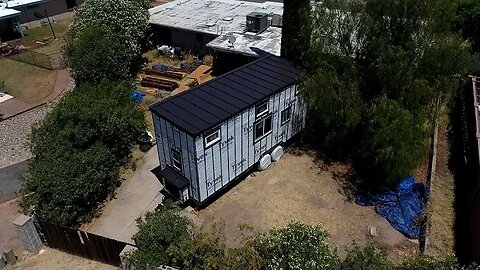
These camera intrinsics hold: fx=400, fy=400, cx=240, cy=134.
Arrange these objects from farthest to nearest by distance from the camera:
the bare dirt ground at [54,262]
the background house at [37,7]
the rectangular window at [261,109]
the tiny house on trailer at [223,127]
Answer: the background house at [37,7] → the rectangular window at [261,109] → the tiny house on trailer at [223,127] → the bare dirt ground at [54,262]

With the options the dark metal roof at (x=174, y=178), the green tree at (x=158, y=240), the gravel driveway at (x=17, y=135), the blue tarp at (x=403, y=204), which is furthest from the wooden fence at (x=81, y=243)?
the blue tarp at (x=403, y=204)

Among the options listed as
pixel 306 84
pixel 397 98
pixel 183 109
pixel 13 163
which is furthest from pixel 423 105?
pixel 13 163

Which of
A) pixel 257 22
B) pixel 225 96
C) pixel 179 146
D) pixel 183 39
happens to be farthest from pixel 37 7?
pixel 179 146

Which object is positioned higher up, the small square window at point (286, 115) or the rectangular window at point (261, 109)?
the rectangular window at point (261, 109)

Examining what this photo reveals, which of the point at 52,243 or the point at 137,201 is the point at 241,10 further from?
the point at 52,243

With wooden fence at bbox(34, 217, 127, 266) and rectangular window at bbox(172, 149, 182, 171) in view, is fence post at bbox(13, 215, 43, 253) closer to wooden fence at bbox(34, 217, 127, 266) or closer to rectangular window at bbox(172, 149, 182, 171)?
wooden fence at bbox(34, 217, 127, 266)

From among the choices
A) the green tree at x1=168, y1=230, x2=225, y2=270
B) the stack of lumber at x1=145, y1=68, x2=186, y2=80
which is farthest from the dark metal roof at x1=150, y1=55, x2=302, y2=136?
the stack of lumber at x1=145, y1=68, x2=186, y2=80

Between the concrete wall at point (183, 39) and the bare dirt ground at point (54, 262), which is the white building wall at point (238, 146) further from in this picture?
the concrete wall at point (183, 39)
